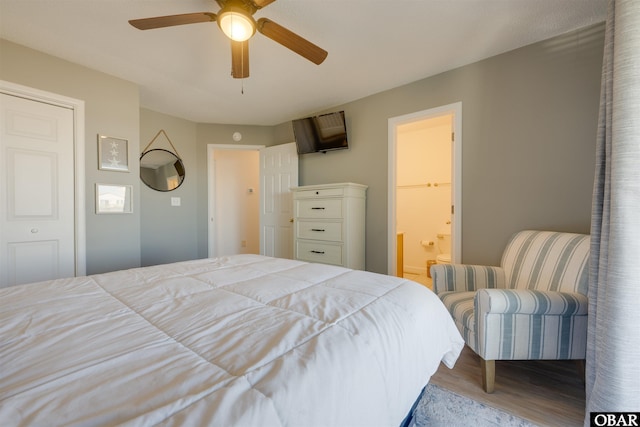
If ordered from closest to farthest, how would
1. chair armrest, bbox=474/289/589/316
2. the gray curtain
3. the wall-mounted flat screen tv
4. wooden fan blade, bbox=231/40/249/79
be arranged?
the gray curtain
chair armrest, bbox=474/289/589/316
wooden fan blade, bbox=231/40/249/79
the wall-mounted flat screen tv

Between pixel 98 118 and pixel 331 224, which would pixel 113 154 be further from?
pixel 331 224

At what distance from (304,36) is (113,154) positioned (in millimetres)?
2201

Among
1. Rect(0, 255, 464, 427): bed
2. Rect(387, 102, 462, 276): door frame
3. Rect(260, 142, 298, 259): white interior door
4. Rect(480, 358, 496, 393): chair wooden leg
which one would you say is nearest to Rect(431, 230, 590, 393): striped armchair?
Rect(480, 358, 496, 393): chair wooden leg

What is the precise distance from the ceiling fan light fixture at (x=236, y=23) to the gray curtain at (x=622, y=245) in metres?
1.82

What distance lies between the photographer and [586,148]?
79.2 inches

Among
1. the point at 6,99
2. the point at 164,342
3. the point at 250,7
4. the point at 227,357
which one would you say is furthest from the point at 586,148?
the point at 6,99

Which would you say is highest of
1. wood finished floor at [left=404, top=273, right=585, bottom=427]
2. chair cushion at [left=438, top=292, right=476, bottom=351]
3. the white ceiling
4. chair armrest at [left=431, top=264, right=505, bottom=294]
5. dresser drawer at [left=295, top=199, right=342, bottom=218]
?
the white ceiling

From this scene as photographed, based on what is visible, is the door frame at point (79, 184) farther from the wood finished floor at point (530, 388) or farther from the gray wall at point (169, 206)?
the wood finished floor at point (530, 388)

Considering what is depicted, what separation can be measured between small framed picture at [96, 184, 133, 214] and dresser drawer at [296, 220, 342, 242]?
6.03ft

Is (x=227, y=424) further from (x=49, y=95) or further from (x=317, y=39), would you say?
(x=49, y=95)

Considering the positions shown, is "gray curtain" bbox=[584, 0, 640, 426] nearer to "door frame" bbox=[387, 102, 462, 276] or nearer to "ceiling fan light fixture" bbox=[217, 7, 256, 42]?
"door frame" bbox=[387, 102, 462, 276]

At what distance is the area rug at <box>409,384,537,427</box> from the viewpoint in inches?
51.8

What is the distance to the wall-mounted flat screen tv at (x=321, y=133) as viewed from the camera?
3311mm

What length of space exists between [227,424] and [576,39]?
315 centimetres
